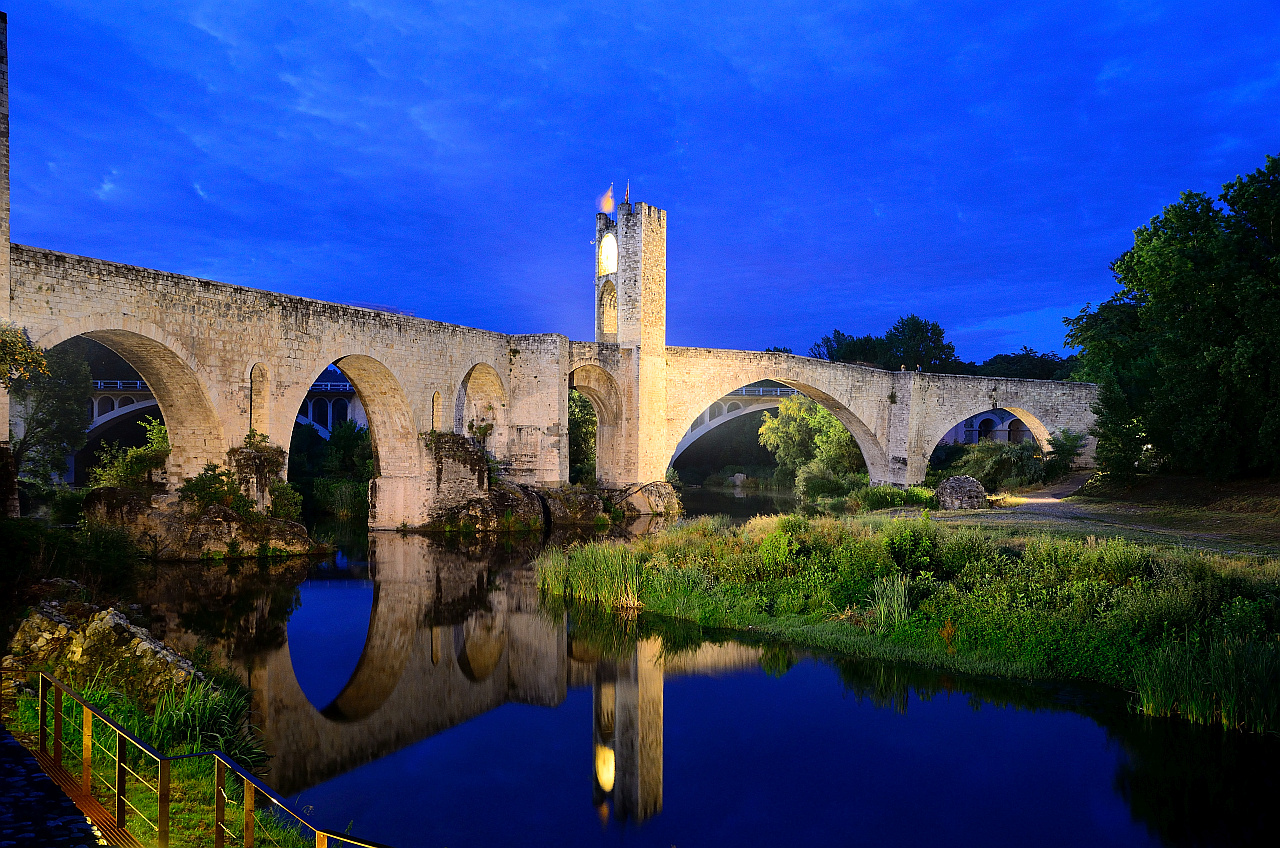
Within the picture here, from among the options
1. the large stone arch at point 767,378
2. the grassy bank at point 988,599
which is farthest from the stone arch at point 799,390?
the grassy bank at point 988,599

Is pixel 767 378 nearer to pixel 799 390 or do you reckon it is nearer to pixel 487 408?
pixel 799 390

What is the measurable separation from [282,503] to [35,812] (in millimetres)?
11834

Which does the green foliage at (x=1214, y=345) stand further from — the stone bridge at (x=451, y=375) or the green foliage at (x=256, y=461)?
the green foliage at (x=256, y=461)

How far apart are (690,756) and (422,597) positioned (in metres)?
6.94

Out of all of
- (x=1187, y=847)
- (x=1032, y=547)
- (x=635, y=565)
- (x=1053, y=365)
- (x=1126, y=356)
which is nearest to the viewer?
(x=1187, y=847)

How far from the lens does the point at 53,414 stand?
23656 millimetres

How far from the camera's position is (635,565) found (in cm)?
1243

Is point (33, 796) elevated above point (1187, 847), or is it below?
above

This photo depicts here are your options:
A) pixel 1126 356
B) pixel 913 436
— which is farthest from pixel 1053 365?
pixel 1126 356

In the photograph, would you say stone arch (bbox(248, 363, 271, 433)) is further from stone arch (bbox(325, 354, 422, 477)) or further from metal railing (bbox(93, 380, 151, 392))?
metal railing (bbox(93, 380, 151, 392))

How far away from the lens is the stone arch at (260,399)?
1448 cm

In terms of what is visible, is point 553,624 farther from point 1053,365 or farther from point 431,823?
point 1053,365

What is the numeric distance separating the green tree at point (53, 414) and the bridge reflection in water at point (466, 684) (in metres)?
16.6

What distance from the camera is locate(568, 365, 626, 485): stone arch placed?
24125 mm
